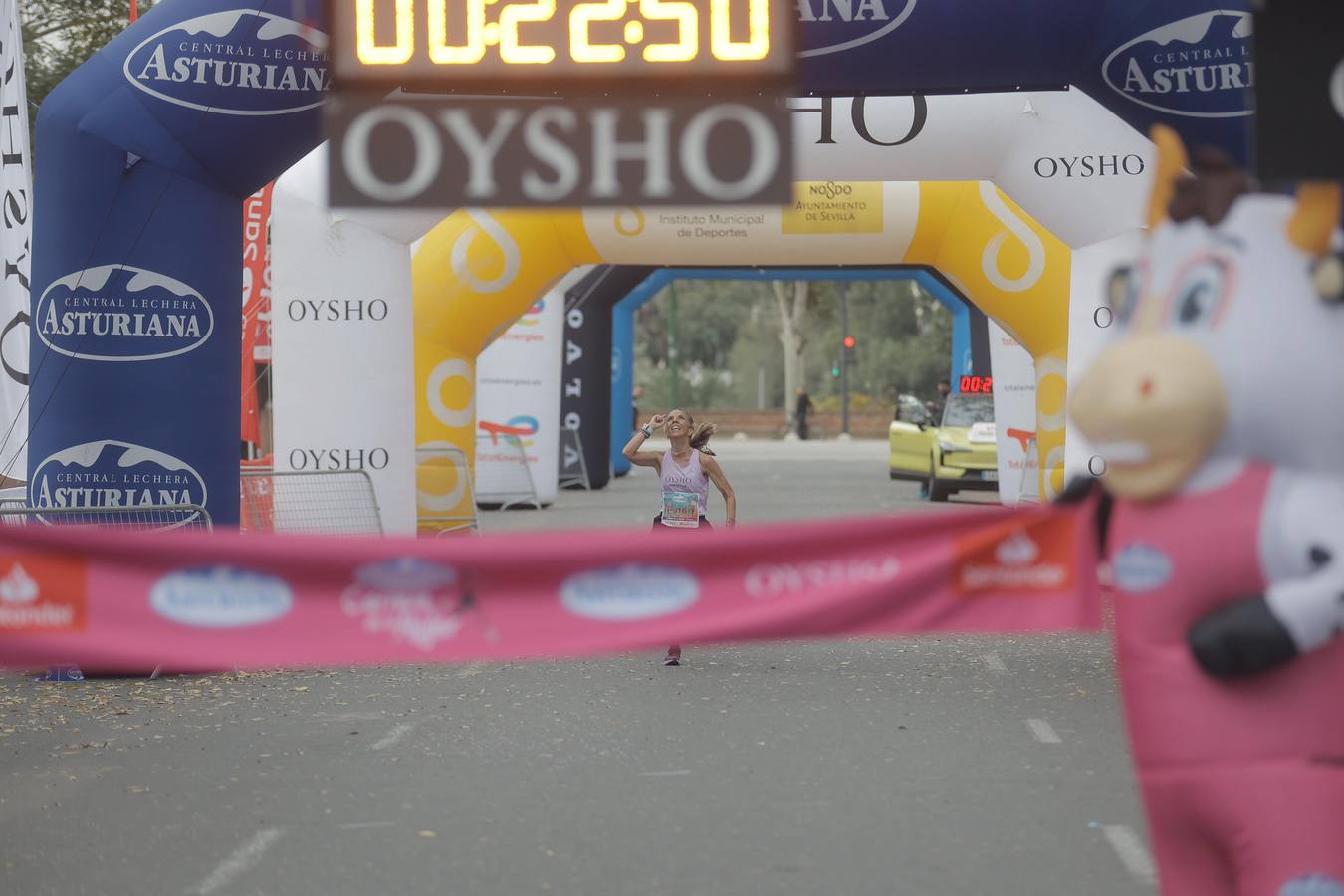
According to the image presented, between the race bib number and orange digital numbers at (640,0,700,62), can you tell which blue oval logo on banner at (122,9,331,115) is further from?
orange digital numbers at (640,0,700,62)

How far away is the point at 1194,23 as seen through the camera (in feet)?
34.2

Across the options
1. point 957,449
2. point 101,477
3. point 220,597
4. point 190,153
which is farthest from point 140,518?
point 957,449

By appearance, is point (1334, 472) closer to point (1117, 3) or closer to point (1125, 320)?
point (1125, 320)

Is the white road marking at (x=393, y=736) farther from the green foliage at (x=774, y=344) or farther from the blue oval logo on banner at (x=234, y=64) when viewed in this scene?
the green foliage at (x=774, y=344)

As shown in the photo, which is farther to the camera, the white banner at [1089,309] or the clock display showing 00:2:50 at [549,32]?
the white banner at [1089,309]

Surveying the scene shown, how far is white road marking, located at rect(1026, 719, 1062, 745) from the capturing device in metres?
9.30

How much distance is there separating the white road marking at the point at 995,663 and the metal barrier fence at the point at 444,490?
8.05 meters

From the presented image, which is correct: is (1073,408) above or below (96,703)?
above

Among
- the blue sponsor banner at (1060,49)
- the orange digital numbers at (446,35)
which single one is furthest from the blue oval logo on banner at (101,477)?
the orange digital numbers at (446,35)

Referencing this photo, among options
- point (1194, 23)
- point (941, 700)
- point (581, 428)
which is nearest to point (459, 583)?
point (941, 700)

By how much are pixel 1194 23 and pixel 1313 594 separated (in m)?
6.72

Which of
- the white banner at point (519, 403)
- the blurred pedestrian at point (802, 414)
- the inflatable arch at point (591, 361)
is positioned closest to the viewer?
the white banner at point (519, 403)

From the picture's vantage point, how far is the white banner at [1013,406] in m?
22.7

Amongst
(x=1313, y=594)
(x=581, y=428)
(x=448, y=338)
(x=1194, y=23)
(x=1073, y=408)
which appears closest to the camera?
(x=1313, y=594)
